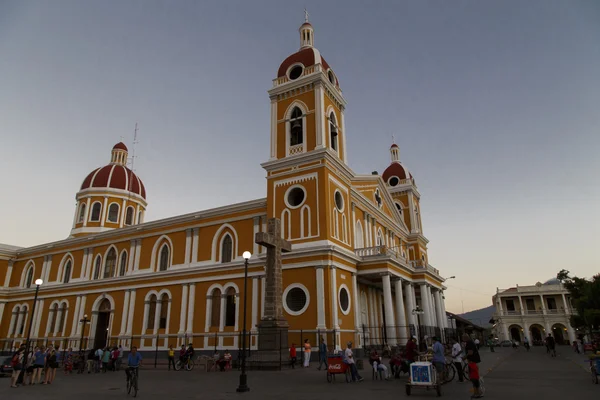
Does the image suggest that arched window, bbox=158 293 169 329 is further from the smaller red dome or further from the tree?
the tree

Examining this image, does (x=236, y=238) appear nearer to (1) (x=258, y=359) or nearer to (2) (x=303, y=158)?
(2) (x=303, y=158)

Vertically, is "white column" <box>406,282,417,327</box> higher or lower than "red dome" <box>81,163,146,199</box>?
lower

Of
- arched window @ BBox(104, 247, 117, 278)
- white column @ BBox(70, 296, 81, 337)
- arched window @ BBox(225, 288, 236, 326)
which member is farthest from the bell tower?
white column @ BBox(70, 296, 81, 337)

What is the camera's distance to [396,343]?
2591 centimetres

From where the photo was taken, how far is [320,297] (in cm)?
2330

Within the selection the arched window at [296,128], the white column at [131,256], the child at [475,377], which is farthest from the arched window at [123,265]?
the child at [475,377]

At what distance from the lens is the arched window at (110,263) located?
35.9 m

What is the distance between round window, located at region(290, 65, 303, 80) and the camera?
95.3ft

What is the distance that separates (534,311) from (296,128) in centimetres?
5779

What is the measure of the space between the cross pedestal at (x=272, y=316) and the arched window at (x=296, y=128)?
9.84 metres

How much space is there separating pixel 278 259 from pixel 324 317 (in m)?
5.57

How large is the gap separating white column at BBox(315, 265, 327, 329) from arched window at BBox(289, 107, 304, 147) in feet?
29.7

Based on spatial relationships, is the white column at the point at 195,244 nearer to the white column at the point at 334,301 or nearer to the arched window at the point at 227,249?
the arched window at the point at 227,249

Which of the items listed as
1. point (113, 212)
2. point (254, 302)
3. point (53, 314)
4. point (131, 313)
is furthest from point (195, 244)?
point (53, 314)
